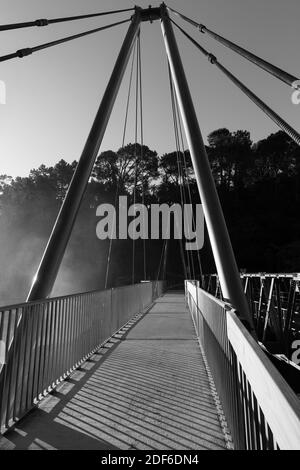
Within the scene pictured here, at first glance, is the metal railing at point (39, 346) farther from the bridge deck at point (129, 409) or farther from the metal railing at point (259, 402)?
the metal railing at point (259, 402)

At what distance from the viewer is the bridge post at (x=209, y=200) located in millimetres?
5777

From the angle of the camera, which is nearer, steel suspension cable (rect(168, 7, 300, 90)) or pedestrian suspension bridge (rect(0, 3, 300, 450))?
pedestrian suspension bridge (rect(0, 3, 300, 450))

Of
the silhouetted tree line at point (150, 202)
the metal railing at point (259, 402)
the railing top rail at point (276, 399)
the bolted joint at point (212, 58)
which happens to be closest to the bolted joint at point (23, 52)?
the bolted joint at point (212, 58)

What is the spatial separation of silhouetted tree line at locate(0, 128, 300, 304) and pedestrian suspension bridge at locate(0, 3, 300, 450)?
181ft

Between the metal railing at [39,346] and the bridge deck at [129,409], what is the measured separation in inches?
6.8

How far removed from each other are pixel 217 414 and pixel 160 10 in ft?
37.2

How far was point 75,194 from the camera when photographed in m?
6.86

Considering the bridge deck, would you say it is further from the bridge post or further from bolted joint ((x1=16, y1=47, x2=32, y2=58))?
bolted joint ((x1=16, y1=47, x2=32, y2=58))

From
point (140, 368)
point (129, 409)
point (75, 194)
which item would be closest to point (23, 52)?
point (75, 194)

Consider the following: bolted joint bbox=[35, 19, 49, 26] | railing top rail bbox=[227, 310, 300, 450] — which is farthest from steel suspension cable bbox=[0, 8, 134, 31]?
railing top rail bbox=[227, 310, 300, 450]

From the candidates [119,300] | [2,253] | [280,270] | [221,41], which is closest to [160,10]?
[221,41]

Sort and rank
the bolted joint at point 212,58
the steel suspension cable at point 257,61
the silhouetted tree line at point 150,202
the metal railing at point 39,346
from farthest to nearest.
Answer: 1. the silhouetted tree line at point 150,202
2. the bolted joint at point 212,58
3. the steel suspension cable at point 257,61
4. the metal railing at point 39,346

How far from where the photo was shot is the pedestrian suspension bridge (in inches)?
91.7

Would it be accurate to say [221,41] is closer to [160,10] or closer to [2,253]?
[160,10]
